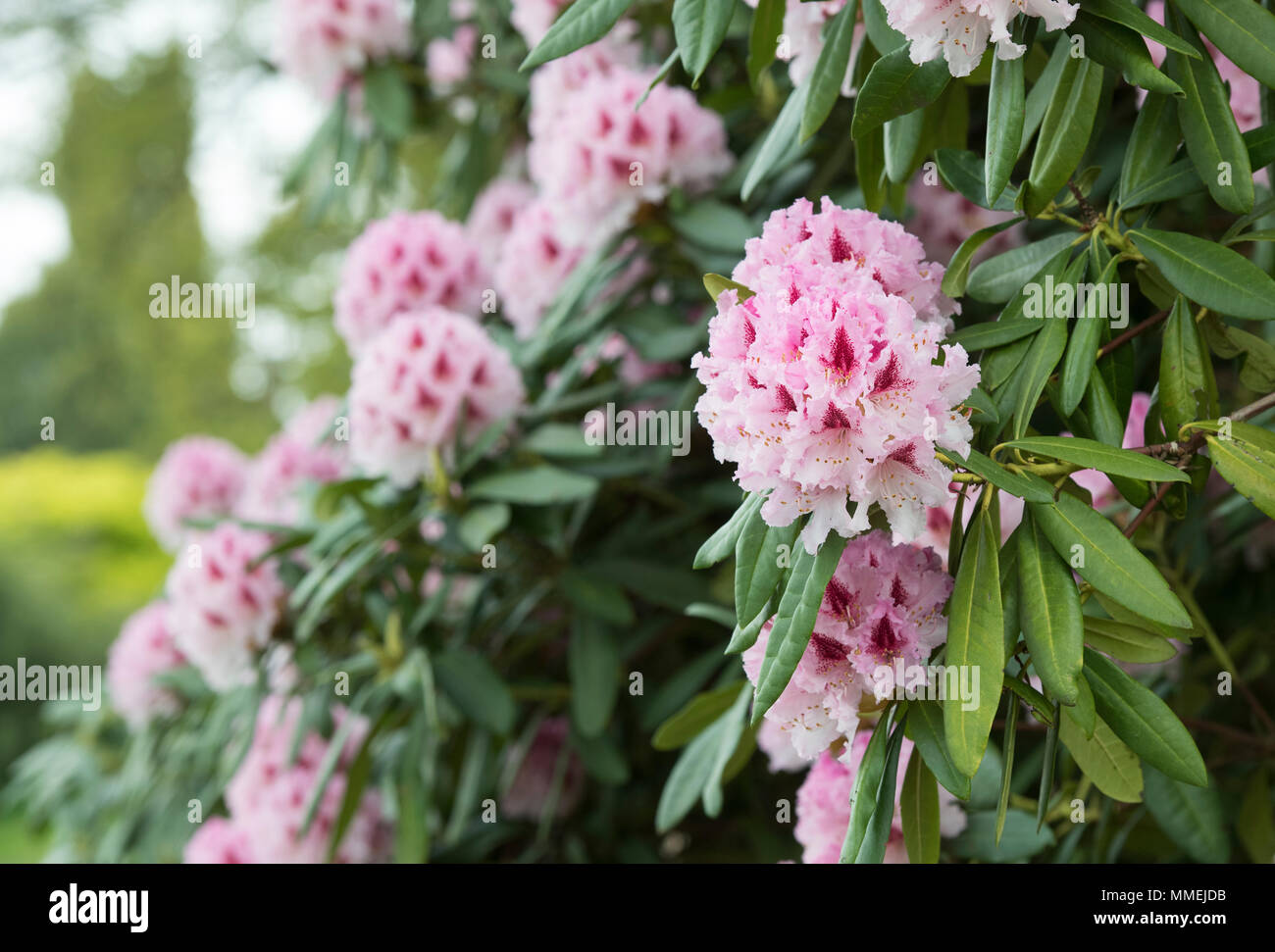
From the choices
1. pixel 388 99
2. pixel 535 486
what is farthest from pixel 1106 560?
pixel 388 99

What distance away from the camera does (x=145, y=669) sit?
200 centimetres

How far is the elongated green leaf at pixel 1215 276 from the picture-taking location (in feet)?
2.50

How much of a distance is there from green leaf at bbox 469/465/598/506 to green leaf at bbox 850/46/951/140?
2.03ft

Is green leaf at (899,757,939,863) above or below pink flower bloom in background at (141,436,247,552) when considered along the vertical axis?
below

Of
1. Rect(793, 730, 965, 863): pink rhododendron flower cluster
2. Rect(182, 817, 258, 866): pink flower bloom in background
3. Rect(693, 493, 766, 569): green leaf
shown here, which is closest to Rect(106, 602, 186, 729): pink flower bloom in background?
Rect(182, 817, 258, 866): pink flower bloom in background

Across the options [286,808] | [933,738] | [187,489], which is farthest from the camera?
[187,489]

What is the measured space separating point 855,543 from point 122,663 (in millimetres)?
1641

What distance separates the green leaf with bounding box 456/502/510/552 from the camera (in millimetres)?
1354

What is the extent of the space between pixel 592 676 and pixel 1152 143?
0.92m

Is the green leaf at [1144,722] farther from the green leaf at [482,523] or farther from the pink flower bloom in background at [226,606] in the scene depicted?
the pink flower bloom in background at [226,606]

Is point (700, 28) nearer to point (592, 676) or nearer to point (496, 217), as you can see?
point (592, 676)

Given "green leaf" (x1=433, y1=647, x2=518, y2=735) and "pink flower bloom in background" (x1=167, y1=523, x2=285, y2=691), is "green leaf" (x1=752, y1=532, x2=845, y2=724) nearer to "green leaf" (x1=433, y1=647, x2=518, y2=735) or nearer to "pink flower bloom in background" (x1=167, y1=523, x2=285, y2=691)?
"green leaf" (x1=433, y1=647, x2=518, y2=735)

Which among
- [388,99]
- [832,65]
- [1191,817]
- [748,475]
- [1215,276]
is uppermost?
[388,99]

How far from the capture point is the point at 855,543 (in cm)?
81
